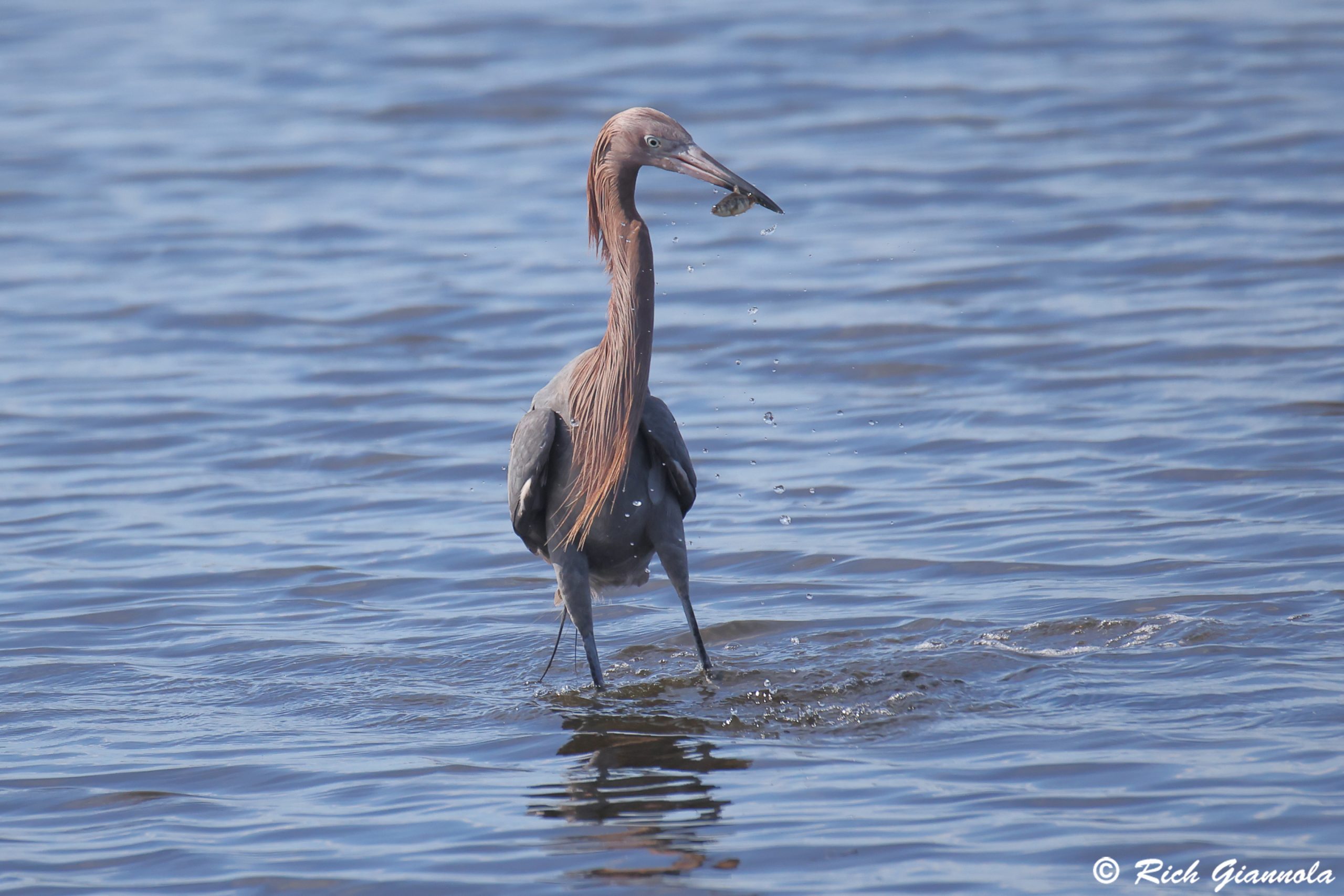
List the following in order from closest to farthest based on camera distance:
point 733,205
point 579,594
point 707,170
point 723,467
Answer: point 707,170, point 733,205, point 579,594, point 723,467

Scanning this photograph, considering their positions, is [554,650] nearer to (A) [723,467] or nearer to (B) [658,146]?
(B) [658,146]

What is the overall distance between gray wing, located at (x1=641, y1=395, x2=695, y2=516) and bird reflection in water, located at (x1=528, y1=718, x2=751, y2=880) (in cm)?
96

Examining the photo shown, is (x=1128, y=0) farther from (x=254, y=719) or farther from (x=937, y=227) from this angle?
(x=254, y=719)

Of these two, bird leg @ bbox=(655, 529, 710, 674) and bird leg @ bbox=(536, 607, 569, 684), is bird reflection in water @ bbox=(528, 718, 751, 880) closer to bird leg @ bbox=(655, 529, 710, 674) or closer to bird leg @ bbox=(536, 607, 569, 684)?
bird leg @ bbox=(655, 529, 710, 674)

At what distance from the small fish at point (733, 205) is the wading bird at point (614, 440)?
7.2 inches

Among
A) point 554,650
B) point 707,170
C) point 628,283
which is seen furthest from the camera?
point 554,650

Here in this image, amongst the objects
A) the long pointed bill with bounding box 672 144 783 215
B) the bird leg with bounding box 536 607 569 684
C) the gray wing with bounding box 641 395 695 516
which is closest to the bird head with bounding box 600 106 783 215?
the long pointed bill with bounding box 672 144 783 215

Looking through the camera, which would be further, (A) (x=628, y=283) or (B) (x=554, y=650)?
(B) (x=554, y=650)

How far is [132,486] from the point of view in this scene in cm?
956

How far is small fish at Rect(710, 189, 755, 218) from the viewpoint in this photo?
19.7ft

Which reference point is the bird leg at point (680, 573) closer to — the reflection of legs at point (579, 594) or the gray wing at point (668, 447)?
the gray wing at point (668, 447)

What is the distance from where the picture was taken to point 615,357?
634cm

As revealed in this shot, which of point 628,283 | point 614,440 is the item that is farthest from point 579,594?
point 628,283

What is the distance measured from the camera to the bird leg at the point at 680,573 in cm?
642
